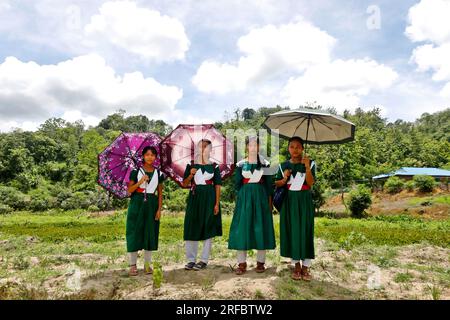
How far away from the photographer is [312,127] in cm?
577

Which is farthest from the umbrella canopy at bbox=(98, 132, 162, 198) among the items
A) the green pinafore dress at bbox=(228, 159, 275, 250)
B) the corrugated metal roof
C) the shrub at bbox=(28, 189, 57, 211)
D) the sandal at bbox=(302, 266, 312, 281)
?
the corrugated metal roof

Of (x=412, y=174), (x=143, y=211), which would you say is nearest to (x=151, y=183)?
(x=143, y=211)

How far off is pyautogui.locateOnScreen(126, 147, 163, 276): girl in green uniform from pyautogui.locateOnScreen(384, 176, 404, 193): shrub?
32.8 meters

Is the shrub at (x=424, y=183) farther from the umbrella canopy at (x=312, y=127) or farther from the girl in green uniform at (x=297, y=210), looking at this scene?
the girl in green uniform at (x=297, y=210)

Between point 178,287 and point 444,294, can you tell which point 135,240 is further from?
point 444,294

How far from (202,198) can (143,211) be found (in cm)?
96

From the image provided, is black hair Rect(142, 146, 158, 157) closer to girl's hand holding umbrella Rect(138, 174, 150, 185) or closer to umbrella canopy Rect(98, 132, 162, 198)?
umbrella canopy Rect(98, 132, 162, 198)

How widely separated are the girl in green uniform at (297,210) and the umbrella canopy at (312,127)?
479 mm

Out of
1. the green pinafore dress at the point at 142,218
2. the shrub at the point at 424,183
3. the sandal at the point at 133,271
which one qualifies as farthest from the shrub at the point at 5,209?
the shrub at the point at 424,183

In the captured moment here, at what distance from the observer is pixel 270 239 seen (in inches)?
215

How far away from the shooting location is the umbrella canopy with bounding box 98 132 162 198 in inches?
233

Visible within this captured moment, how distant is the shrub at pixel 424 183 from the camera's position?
3180 centimetres
